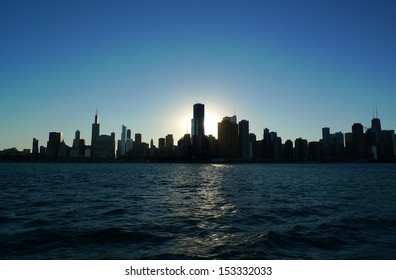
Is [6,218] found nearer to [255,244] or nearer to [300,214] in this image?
[255,244]

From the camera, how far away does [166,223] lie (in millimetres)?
23484

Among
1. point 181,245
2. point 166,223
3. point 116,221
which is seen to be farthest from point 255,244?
point 116,221

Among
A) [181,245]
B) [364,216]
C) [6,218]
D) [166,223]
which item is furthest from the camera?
[364,216]

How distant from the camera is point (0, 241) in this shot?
17.8m

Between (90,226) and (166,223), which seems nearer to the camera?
(90,226)

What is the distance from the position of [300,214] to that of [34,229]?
23557 mm
